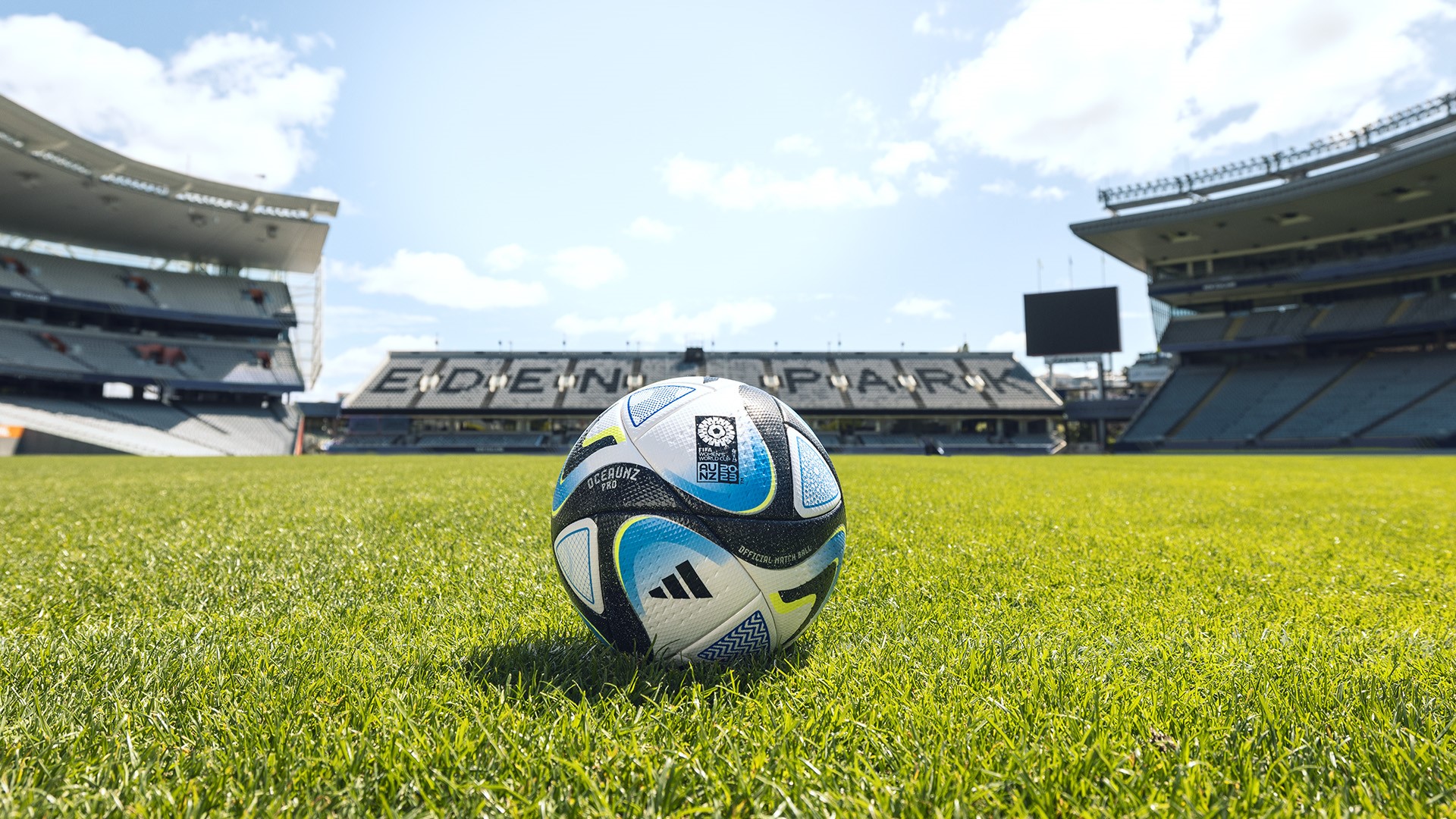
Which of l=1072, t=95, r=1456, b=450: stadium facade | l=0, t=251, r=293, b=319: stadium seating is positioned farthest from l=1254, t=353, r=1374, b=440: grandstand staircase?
l=0, t=251, r=293, b=319: stadium seating

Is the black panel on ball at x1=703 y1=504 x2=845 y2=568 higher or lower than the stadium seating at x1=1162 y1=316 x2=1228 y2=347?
lower

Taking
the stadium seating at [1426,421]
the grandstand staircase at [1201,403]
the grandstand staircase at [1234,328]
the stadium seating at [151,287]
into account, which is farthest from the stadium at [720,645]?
the stadium seating at [151,287]

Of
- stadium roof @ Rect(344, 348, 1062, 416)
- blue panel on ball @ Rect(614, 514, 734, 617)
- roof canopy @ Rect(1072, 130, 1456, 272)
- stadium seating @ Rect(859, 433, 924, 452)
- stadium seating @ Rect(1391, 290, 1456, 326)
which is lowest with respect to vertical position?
stadium seating @ Rect(859, 433, 924, 452)

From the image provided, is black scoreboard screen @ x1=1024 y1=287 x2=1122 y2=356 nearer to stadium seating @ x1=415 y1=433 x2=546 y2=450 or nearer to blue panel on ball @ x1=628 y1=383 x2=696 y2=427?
stadium seating @ x1=415 y1=433 x2=546 y2=450

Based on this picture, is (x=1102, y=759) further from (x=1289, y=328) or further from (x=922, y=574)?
(x=1289, y=328)

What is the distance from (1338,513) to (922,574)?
19.6 ft

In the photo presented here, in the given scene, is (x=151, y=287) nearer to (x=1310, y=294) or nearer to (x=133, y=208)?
(x=133, y=208)

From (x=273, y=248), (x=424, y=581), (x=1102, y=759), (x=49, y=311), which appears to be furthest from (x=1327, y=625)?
(x=49, y=311)

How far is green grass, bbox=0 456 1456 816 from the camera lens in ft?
4.85

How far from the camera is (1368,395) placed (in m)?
34.8

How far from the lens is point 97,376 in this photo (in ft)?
120

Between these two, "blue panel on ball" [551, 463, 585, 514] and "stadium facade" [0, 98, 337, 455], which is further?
"stadium facade" [0, 98, 337, 455]

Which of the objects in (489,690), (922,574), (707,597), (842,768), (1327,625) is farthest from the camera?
(922,574)

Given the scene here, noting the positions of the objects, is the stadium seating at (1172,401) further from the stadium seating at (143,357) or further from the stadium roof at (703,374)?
the stadium seating at (143,357)
